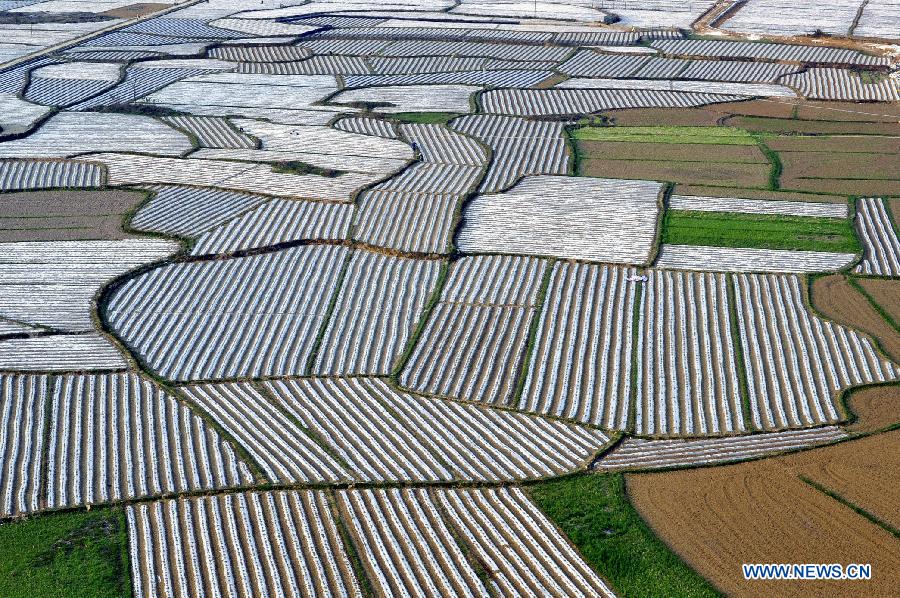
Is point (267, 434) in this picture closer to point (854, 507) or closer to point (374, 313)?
point (374, 313)

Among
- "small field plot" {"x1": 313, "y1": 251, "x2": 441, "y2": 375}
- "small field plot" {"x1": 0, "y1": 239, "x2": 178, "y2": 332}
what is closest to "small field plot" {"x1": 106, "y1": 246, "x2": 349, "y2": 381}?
"small field plot" {"x1": 313, "y1": 251, "x2": 441, "y2": 375}

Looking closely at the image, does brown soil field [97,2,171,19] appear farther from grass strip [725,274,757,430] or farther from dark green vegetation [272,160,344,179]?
grass strip [725,274,757,430]

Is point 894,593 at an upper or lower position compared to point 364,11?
upper

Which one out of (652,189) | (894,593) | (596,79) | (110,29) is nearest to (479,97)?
(596,79)

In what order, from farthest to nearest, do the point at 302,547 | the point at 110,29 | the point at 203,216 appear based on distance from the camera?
the point at 110,29
the point at 203,216
the point at 302,547

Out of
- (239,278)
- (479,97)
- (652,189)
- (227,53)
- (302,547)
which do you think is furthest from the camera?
(227,53)

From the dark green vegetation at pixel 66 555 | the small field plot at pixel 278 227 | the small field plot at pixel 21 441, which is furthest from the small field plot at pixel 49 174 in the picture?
the dark green vegetation at pixel 66 555

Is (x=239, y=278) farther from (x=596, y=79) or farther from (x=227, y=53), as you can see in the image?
(x=227, y=53)
